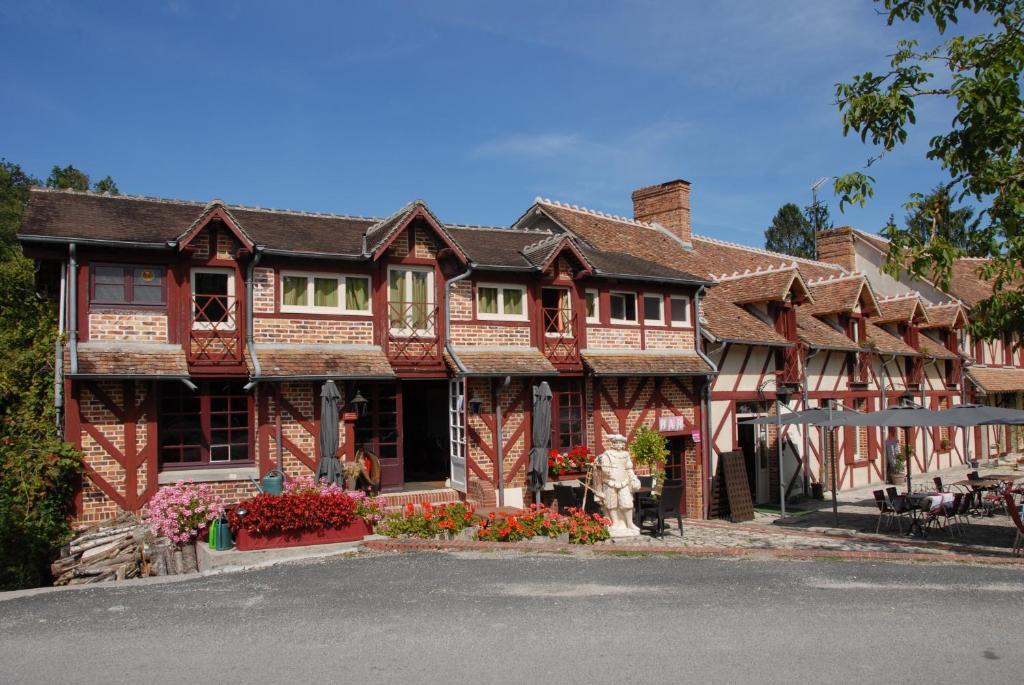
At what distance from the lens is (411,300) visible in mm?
16156

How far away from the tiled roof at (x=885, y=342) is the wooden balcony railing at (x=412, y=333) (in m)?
15.5

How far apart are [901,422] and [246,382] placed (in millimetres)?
12611

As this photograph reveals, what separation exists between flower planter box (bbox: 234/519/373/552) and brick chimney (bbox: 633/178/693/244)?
16.6 metres

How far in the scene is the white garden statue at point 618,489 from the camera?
14125 mm

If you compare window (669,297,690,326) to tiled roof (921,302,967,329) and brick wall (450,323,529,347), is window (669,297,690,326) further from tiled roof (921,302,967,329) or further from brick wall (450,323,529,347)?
tiled roof (921,302,967,329)

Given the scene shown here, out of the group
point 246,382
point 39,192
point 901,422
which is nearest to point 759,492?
point 901,422

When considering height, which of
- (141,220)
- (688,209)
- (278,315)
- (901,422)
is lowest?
(901,422)

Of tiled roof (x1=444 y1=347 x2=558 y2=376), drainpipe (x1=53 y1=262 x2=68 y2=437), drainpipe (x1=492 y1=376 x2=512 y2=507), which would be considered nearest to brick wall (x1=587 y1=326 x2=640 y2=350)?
tiled roof (x1=444 y1=347 x2=558 y2=376)

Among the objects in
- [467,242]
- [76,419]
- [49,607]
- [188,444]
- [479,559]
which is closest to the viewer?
[49,607]

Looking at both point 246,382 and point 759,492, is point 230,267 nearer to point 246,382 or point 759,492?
point 246,382

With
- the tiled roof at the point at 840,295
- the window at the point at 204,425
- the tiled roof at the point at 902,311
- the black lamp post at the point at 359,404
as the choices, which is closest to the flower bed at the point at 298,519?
the window at the point at 204,425

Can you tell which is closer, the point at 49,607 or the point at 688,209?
the point at 49,607

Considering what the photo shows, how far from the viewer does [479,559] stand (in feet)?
37.5

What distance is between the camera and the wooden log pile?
39.4ft
